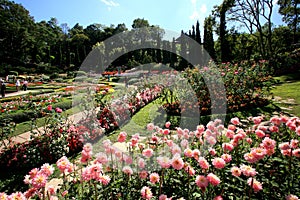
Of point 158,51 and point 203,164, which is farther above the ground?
point 158,51

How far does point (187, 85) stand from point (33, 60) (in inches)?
1518

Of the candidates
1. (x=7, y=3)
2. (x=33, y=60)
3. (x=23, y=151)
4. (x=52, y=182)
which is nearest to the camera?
(x=52, y=182)

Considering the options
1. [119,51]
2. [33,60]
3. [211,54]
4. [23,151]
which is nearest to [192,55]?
[211,54]

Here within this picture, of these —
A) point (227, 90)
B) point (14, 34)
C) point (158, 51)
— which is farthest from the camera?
point (158, 51)

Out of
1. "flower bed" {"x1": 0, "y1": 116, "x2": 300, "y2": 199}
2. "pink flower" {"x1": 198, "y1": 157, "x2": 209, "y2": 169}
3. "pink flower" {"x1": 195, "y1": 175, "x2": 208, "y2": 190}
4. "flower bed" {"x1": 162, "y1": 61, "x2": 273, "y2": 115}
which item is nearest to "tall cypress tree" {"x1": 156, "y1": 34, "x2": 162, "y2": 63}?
"flower bed" {"x1": 162, "y1": 61, "x2": 273, "y2": 115}

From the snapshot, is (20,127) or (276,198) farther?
(20,127)

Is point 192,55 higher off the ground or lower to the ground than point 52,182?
higher

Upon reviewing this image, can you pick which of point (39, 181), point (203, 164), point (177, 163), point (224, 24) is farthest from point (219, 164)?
point (224, 24)

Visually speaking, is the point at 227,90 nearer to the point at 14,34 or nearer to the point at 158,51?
the point at 158,51

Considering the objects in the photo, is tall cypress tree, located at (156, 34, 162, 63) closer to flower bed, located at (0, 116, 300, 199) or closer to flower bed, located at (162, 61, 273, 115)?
flower bed, located at (162, 61, 273, 115)

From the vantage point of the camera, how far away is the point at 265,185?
176 centimetres

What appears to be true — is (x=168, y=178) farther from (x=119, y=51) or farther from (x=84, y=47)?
(x=84, y=47)

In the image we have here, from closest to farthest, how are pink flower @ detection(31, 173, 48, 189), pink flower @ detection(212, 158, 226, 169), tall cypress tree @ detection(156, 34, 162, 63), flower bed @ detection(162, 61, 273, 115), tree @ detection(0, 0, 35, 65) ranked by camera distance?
pink flower @ detection(31, 173, 48, 189), pink flower @ detection(212, 158, 226, 169), flower bed @ detection(162, 61, 273, 115), tree @ detection(0, 0, 35, 65), tall cypress tree @ detection(156, 34, 162, 63)

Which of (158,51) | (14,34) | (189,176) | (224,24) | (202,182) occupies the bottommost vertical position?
(189,176)
